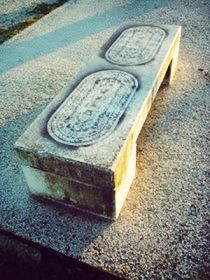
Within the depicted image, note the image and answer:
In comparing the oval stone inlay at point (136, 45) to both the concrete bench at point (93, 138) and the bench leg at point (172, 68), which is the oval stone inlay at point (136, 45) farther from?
the bench leg at point (172, 68)

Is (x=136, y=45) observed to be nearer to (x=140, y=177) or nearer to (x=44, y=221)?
(x=140, y=177)

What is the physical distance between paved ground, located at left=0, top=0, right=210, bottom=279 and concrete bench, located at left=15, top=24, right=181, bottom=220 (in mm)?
207

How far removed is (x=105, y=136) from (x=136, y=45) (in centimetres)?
181

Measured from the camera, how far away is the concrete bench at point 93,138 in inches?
101

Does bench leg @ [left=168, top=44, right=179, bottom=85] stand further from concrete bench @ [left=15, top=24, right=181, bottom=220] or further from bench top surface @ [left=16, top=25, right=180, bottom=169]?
concrete bench @ [left=15, top=24, right=181, bottom=220]

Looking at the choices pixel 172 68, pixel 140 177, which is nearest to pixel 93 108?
pixel 140 177

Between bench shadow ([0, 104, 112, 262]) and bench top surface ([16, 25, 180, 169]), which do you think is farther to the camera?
bench shadow ([0, 104, 112, 262])

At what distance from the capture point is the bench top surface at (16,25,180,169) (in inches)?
100

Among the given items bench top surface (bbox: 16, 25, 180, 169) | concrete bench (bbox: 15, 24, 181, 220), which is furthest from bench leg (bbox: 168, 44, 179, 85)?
concrete bench (bbox: 15, 24, 181, 220)

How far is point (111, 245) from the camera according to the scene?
269cm

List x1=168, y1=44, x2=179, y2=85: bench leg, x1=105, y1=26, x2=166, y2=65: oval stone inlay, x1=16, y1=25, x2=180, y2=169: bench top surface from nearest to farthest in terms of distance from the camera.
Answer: x1=16, y1=25, x2=180, y2=169: bench top surface, x1=105, y1=26, x2=166, y2=65: oval stone inlay, x1=168, y1=44, x2=179, y2=85: bench leg

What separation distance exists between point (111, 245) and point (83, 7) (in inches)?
213

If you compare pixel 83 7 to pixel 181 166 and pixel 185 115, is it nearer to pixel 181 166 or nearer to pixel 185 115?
pixel 185 115

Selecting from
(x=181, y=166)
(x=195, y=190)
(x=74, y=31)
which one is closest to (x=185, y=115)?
(x=181, y=166)
